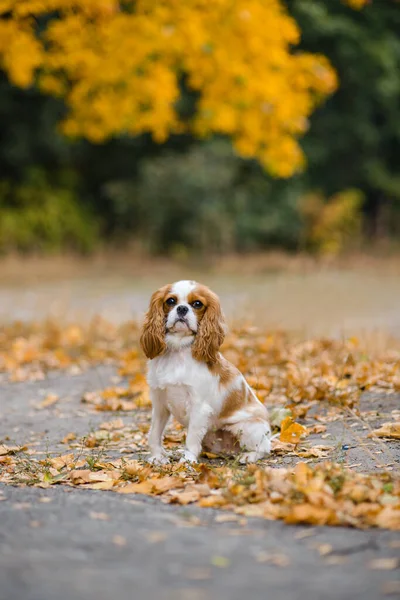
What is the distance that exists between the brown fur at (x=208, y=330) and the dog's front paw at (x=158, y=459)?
0.64 m

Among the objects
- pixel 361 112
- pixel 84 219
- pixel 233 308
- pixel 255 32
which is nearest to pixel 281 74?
pixel 255 32

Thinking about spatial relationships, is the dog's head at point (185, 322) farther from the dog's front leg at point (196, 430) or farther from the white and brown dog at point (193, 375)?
the dog's front leg at point (196, 430)

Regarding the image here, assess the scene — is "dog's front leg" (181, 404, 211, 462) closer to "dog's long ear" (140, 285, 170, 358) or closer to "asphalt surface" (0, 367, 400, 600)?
"dog's long ear" (140, 285, 170, 358)

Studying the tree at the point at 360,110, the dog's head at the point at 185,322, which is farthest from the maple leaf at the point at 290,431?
the tree at the point at 360,110

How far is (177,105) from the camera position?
21.0 m

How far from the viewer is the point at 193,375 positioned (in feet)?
16.8

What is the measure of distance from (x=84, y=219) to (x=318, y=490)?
1810 cm

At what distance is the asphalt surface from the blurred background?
7537 mm

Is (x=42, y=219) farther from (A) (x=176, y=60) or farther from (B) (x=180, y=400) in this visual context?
(B) (x=180, y=400)

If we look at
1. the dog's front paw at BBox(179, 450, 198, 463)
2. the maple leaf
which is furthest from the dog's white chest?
the maple leaf

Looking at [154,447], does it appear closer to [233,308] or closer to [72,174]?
[233,308]

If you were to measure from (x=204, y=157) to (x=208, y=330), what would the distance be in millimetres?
15423

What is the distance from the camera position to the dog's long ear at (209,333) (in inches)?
201

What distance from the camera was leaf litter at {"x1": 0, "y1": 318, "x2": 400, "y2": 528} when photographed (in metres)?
4.12
